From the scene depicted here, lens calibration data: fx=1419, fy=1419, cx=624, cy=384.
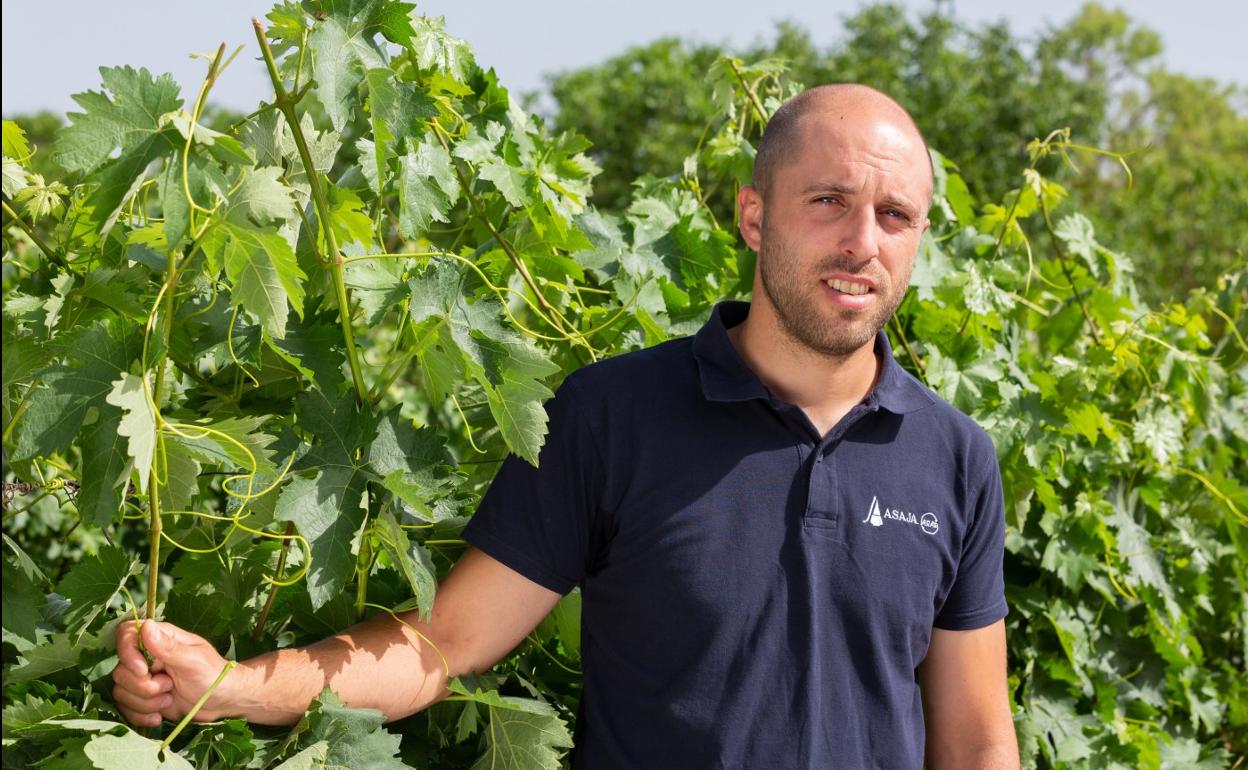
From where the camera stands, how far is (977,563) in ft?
7.47

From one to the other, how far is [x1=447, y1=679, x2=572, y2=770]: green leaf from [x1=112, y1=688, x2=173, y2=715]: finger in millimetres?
401

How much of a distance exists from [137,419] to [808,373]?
1.01 m

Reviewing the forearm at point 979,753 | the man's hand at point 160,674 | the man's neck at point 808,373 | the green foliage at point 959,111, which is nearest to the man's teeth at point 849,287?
the man's neck at point 808,373

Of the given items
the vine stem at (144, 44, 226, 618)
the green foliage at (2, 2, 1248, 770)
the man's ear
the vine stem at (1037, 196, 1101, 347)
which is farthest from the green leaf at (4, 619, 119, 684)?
the vine stem at (1037, 196, 1101, 347)

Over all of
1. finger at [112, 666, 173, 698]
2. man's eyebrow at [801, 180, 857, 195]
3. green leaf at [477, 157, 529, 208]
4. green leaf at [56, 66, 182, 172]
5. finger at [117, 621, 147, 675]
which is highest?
green leaf at [56, 66, 182, 172]

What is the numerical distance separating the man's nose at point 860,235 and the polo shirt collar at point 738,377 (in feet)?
0.79

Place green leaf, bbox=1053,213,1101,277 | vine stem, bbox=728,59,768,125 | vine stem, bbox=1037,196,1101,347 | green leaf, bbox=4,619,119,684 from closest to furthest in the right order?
green leaf, bbox=4,619,119,684 < vine stem, bbox=728,59,768,125 < vine stem, bbox=1037,196,1101,347 < green leaf, bbox=1053,213,1101,277

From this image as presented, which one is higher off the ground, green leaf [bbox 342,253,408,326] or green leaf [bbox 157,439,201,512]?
green leaf [bbox 342,253,408,326]

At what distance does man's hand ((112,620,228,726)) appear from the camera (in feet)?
5.65

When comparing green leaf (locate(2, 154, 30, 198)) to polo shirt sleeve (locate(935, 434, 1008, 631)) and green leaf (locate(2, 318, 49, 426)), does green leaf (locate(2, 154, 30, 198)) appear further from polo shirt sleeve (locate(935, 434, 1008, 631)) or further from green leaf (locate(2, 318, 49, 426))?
polo shirt sleeve (locate(935, 434, 1008, 631))

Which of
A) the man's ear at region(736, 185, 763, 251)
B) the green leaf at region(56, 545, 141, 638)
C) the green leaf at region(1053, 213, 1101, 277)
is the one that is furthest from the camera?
the green leaf at region(1053, 213, 1101, 277)

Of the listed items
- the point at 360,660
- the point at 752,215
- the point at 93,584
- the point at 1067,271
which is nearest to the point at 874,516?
the point at 752,215

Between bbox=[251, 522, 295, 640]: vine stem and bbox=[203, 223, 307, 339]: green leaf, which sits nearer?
bbox=[203, 223, 307, 339]: green leaf

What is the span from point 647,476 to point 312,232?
58 cm
